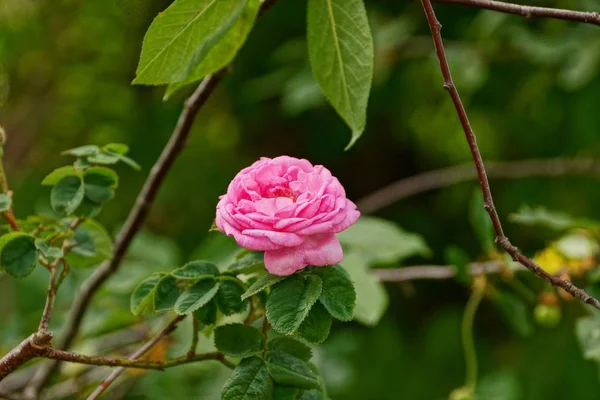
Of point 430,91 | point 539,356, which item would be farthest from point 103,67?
point 539,356

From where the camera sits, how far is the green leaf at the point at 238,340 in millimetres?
486

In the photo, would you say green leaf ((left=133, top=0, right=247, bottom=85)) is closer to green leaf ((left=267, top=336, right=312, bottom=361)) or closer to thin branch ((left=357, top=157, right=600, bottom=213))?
green leaf ((left=267, top=336, right=312, bottom=361))

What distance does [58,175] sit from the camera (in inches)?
23.8

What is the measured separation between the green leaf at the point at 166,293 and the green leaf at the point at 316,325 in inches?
4.1

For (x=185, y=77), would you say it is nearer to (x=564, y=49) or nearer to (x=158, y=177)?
(x=158, y=177)

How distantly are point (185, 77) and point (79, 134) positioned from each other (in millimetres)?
1249

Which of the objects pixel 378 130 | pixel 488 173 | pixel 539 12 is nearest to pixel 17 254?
pixel 539 12

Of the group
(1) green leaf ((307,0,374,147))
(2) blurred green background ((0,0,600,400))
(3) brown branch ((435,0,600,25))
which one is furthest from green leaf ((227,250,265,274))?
(2) blurred green background ((0,0,600,400))

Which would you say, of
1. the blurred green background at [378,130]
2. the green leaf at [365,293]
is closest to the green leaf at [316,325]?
the green leaf at [365,293]

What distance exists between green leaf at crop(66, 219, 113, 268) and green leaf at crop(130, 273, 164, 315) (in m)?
0.12

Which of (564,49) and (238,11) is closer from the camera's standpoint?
(238,11)

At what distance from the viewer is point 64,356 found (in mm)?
451

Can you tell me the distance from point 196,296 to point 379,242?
60 centimetres

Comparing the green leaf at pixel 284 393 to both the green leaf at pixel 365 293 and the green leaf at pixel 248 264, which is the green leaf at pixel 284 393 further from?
the green leaf at pixel 365 293
